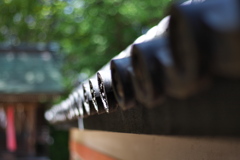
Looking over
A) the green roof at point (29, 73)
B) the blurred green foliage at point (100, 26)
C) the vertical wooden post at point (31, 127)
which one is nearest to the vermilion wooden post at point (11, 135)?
the vertical wooden post at point (31, 127)

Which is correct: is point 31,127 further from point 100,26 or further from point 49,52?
point 100,26

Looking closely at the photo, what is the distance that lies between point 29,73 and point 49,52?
1906 mm

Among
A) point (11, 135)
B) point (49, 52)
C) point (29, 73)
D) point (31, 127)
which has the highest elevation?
point (49, 52)

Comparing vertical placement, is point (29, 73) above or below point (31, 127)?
above

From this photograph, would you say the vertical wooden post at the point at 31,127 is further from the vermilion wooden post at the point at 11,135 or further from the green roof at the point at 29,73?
the green roof at the point at 29,73

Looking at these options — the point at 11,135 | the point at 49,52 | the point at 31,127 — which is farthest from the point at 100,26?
the point at 49,52

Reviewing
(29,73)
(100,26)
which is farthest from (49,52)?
(100,26)

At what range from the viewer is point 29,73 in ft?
57.1

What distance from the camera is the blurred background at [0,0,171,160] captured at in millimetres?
10305

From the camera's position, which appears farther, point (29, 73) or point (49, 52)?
point (49, 52)

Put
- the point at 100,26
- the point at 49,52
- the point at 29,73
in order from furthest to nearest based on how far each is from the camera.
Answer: the point at 49,52, the point at 29,73, the point at 100,26

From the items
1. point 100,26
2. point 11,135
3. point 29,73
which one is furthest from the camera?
point 29,73

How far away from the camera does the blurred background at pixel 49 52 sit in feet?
33.8

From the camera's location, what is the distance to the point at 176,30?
660mm
